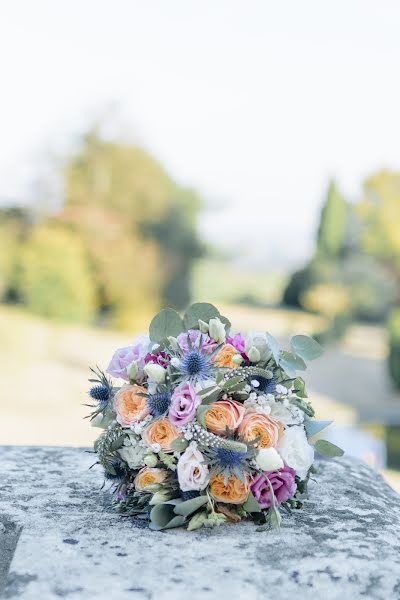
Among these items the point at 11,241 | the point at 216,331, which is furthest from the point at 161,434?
the point at 11,241

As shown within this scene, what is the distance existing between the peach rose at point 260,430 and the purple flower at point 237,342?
168 millimetres

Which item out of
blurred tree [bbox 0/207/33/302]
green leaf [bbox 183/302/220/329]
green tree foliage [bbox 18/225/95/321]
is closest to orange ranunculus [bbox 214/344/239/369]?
green leaf [bbox 183/302/220/329]

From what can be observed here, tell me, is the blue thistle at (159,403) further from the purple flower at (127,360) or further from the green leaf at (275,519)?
the green leaf at (275,519)

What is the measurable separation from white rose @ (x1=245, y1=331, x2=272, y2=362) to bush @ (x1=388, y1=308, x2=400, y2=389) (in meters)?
12.0

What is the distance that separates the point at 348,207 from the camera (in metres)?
24.7

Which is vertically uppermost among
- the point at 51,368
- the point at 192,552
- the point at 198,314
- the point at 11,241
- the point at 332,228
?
the point at 332,228

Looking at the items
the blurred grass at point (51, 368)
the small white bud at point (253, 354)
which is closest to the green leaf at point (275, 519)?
the small white bud at point (253, 354)

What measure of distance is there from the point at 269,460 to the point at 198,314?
0.39 meters

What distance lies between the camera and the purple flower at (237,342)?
5.94ft

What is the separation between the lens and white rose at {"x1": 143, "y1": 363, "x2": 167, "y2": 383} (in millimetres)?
1729

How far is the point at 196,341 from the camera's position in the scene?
5.85 feet

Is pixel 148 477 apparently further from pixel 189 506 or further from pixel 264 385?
pixel 264 385

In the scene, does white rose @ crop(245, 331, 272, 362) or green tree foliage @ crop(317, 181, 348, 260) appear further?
green tree foliage @ crop(317, 181, 348, 260)

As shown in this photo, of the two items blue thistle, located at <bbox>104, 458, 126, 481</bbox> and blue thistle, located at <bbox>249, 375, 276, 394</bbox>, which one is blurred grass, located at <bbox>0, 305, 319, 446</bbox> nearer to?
blue thistle, located at <bbox>104, 458, 126, 481</bbox>
